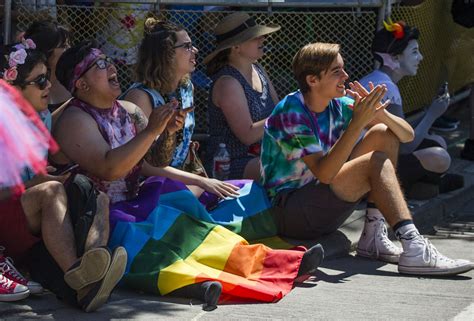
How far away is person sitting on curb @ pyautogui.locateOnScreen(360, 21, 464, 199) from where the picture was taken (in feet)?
25.5

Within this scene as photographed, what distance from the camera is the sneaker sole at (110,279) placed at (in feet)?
16.9

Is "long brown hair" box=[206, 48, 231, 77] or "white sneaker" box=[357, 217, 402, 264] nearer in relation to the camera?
"white sneaker" box=[357, 217, 402, 264]

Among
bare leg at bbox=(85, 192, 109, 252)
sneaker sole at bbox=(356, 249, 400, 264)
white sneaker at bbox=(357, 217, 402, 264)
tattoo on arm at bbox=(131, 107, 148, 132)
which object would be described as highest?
tattoo on arm at bbox=(131, 107, 148, 132)

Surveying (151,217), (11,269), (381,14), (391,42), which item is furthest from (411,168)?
(11,269)

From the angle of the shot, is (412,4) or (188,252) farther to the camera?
(412,4)

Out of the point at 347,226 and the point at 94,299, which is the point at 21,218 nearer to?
the point at 94,299

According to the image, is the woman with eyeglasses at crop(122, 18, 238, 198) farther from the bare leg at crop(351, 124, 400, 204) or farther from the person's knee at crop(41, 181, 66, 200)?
the person's knee at crop(41, 181, 66, 200)

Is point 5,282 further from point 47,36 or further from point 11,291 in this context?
point 47,36

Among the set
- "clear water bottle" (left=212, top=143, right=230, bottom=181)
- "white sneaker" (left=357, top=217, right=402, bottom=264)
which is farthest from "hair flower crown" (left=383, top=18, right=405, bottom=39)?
"white sneaker" (left=357, top=217, right=402, bottom=264)

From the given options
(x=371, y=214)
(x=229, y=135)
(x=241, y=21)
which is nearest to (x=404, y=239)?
(x=371, y=214)

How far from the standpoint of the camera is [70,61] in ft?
19.4

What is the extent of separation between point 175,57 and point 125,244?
1.45 metres

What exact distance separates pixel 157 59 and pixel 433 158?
2.24m

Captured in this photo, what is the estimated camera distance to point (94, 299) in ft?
16.9
